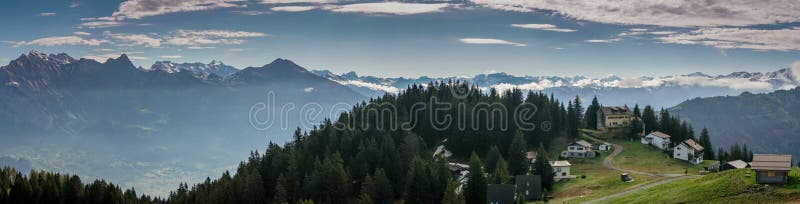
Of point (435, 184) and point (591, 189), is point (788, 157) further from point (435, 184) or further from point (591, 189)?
point (435, 184)

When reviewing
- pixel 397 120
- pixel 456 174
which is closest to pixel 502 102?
pixel 397 120

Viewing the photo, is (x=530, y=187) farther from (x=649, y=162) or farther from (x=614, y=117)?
(x=614, y=117)

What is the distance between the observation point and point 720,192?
81000 mm

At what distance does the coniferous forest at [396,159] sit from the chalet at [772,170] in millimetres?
43416

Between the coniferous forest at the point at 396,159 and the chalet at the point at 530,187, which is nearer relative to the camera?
the chalet at the point at 530,187

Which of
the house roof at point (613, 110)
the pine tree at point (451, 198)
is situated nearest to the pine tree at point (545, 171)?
the pine tree at point (451, 198)

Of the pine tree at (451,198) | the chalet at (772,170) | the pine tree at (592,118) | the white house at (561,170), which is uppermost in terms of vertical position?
the pine tree at (592,118)

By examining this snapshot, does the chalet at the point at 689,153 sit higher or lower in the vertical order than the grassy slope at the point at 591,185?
higher

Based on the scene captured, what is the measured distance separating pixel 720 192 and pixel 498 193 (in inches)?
1457

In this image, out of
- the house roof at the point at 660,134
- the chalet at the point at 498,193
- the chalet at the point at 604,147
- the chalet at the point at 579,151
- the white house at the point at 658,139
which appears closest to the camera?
the chalet at the point at 498,193

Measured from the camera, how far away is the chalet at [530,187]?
113500 mm

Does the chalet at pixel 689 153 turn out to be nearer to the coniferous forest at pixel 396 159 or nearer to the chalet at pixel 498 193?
the coniferous forest at pixel 396 159

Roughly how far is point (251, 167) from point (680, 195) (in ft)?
336

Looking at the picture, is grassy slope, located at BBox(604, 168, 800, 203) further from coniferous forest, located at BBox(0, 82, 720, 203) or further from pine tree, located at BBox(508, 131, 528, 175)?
pine tree, located at BBox(508, 131, 528, 175)
